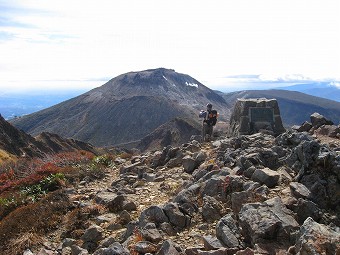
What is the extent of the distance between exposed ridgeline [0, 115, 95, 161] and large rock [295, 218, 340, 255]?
214 feet

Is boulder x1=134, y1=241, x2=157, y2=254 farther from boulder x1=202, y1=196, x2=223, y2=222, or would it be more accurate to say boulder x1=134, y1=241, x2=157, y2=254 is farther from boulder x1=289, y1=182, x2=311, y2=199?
boulder x1=289, y1=182, x2=311, y2=199

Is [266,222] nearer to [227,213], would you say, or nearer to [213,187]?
[227,213]

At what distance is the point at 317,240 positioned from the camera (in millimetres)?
5512

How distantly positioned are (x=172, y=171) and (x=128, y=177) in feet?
6.11

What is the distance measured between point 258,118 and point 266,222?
14626mm

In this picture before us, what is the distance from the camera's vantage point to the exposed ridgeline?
75.2 meters

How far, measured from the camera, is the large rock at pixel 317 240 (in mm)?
5371

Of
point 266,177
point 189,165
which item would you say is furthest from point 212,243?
point 189,165

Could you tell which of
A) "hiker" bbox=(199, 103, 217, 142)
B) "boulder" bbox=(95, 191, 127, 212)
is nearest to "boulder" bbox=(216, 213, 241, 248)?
"boulder" bbox=(95, 191, 127, 212)

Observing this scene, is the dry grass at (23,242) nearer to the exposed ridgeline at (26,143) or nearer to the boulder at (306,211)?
the boulder at (306,211)

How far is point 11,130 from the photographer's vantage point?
85000mm

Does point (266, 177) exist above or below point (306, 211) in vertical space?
above

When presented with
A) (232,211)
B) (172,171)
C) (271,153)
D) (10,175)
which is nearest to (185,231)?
(232,211)

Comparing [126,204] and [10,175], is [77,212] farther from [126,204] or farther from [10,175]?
[10,175]
